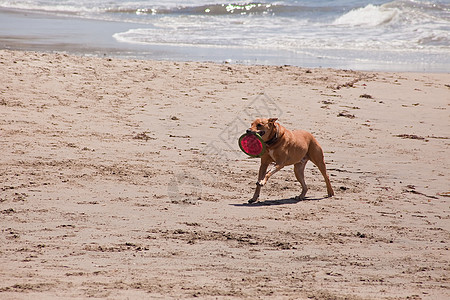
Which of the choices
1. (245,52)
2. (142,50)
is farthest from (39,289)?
(245,52)

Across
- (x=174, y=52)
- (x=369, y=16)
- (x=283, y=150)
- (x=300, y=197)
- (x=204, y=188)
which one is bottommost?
(x=300, y=197)

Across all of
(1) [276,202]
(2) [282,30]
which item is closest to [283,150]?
(1) [276,202]

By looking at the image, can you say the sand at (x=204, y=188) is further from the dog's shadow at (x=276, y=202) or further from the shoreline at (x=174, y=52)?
the shoreline at (x=174, y=52)

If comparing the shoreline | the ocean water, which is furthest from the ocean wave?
the shoreline

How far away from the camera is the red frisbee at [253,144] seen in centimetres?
668

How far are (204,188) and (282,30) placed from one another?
17.9m

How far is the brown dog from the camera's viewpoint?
677 centimetres

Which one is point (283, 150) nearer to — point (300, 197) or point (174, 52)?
point (300, 197)

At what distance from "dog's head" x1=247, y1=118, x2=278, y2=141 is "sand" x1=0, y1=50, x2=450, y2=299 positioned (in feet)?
2.44

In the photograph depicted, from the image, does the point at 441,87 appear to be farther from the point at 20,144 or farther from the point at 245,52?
the point at 20,144

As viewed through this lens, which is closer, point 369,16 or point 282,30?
point 282,30

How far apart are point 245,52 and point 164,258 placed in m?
13.2

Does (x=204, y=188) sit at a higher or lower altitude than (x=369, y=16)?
lower

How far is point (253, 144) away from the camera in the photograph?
6840 mm
